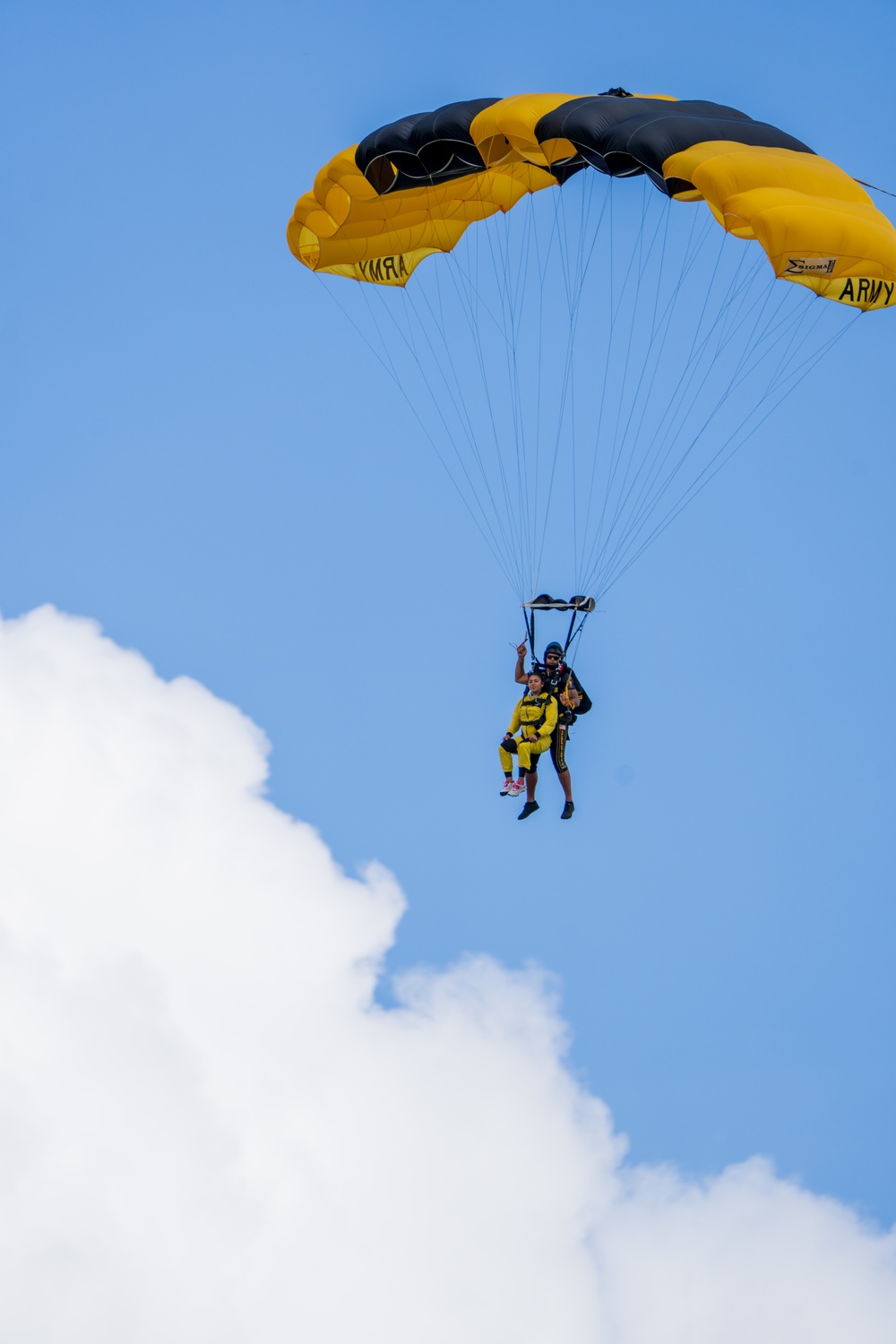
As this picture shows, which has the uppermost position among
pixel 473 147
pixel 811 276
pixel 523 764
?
pixel 473 147

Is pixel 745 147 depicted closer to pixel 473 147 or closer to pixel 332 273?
pixel 473 147

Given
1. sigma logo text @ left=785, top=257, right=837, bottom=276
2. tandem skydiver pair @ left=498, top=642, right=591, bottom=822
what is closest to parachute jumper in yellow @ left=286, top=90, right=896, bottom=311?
sigma logo text @ left=785, top=257, right=837, bottom=276

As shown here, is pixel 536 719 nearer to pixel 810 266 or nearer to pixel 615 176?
pixel 810 266

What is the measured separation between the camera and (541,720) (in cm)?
2000

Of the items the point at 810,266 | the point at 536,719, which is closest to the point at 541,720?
the point at 536,719

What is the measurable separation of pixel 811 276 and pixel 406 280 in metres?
5.89

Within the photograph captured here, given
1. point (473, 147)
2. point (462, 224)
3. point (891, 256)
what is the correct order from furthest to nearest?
point (462, 224)
point (473, 147)
point (891, 256)

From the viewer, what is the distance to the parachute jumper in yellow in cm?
1797

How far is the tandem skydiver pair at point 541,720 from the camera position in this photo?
20.0 m

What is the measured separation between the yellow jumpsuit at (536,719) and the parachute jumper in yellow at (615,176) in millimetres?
4768

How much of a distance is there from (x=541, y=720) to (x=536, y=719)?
0.18 ft

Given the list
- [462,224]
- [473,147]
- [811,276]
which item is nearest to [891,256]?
[811,276]

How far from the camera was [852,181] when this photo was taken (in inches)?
735

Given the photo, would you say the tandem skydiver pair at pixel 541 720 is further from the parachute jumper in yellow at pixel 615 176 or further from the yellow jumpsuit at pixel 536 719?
the parachute jumper in yellow at pixel 615 176
